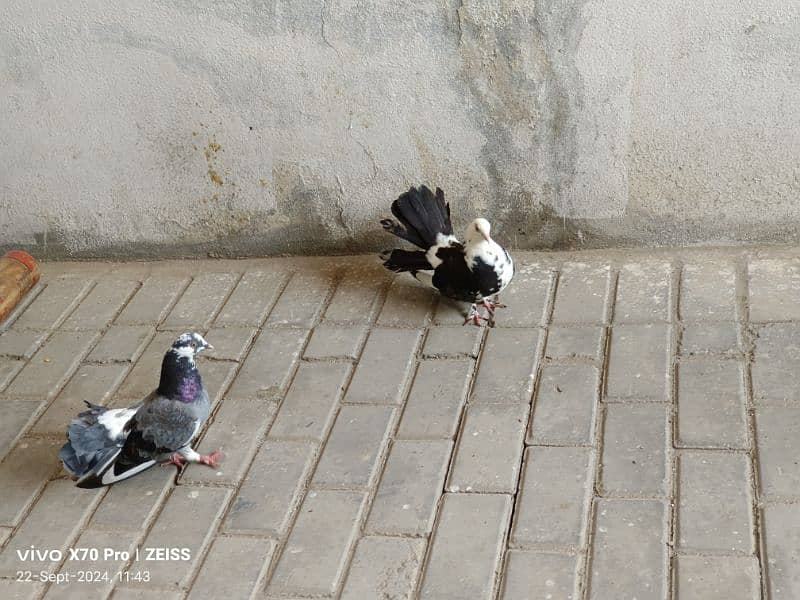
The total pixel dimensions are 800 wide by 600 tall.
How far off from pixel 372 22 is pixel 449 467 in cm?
183

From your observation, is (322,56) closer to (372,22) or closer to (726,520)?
(372,22)

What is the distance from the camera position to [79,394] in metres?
3.54

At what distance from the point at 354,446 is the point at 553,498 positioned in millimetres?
679

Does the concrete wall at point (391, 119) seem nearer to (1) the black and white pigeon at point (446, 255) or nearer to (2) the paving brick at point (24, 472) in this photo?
(1) the black and white pigeon at point (446, 255)

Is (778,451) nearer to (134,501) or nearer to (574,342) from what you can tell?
(574,342)

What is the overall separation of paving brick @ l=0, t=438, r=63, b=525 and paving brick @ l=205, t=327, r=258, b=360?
679mm

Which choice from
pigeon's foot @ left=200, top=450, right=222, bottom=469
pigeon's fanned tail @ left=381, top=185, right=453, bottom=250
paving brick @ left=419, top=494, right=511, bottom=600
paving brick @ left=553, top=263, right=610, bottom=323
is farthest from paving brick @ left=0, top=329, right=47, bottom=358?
paving brick @ left=553, top=263, right=610, bottom=323

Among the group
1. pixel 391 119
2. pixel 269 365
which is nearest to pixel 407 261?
pixel 391 119

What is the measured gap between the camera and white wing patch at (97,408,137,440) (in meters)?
3.03

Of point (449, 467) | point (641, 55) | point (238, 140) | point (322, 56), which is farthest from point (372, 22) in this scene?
point (449, 467)

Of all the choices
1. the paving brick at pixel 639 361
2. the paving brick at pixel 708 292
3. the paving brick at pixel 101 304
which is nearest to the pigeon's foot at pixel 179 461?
the paving brick at pixel 101 304

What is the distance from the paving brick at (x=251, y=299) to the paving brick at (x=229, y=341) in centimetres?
4

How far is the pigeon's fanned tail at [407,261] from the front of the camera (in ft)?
12.5

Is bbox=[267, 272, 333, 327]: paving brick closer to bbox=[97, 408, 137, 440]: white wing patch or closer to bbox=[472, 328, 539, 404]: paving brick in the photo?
bbox=[472, 328, 539, 404]: paving brick
